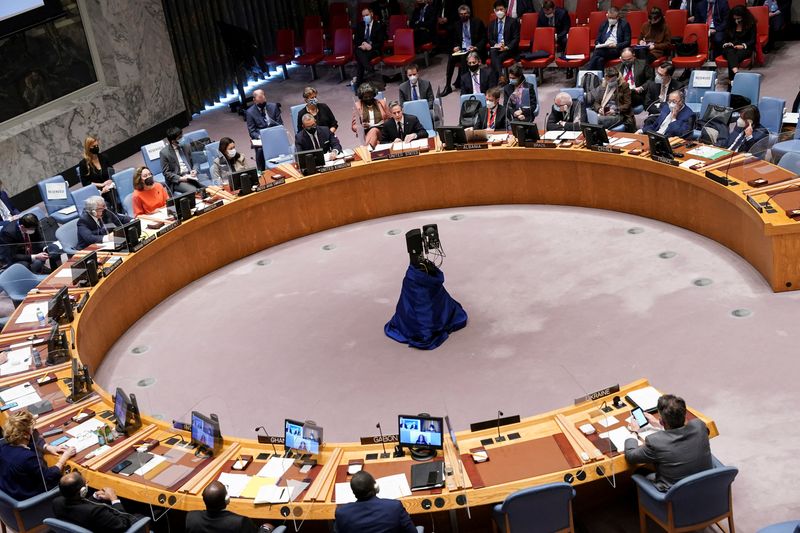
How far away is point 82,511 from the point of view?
5.64 m

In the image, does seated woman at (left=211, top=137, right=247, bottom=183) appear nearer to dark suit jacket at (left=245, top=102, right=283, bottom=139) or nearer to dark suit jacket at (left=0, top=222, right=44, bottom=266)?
dark suit jacket at (left=245, top=102, right=283, bottom=139)

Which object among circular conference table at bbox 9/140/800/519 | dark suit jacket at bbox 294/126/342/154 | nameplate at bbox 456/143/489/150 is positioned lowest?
circular conference table at bbox 9/140/800/519

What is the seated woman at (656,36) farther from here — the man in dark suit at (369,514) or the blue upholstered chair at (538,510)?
the man in dark suit at (369,514)

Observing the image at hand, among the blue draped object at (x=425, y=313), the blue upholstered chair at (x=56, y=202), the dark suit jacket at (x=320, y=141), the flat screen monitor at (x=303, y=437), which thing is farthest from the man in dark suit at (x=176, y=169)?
the flat screen monitor at (x=303, y=437)

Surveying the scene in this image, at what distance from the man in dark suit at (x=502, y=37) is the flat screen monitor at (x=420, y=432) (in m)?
10.3

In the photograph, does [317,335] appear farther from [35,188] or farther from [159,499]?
[35,188]

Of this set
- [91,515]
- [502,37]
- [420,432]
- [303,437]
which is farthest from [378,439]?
[502,37]

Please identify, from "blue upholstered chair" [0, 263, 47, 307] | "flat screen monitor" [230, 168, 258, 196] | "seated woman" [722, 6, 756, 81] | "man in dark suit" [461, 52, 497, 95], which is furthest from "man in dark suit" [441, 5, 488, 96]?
"blue upholstered chair" [0, 263, 47, 307]

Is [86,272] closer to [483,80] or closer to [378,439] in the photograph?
[378,439]

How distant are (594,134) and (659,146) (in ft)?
2.83

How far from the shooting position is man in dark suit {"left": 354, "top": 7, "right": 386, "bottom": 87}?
16770mm

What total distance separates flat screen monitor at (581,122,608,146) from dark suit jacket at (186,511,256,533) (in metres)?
6.53

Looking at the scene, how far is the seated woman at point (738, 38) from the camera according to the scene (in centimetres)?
1360

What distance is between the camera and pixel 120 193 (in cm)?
1171
